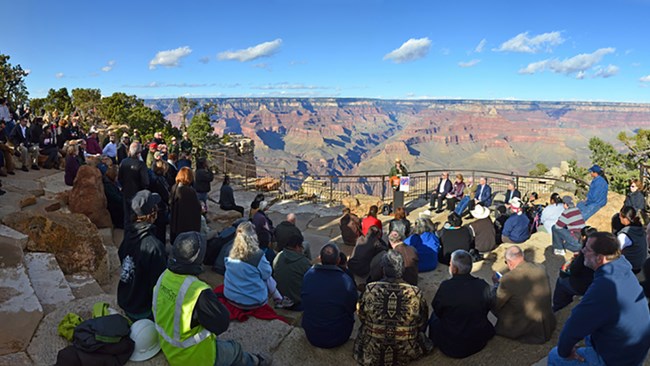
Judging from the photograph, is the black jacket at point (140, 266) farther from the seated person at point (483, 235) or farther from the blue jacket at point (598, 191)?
the blue jacket at point (598, 191)

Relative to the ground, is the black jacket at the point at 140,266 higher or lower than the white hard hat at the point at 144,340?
higher

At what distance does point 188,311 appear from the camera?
124 inches

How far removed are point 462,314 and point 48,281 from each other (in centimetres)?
453

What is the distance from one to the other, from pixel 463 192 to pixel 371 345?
34.0 feet

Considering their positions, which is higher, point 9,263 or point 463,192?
point 9,263

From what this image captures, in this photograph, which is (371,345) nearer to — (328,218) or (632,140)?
(328,218)

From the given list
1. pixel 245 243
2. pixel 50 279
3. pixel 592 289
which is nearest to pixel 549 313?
pixel 592 289

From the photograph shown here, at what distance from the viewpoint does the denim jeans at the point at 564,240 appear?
7.64m

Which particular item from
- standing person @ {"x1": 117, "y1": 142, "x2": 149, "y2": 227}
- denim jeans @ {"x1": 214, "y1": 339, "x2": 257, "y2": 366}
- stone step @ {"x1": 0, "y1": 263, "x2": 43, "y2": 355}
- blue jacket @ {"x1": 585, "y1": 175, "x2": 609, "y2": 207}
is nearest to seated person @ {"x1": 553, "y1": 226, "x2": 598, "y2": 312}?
denim jeans @ {"x1": 214, "y1": 339, "x2": 257, "y2": 366}

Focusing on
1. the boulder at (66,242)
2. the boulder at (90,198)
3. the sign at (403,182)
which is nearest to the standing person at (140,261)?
the boulder at (66,242)

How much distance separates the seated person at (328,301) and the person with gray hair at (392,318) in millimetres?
337

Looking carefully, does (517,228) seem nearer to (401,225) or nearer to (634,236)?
(401,225)

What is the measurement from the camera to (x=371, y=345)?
3.91m

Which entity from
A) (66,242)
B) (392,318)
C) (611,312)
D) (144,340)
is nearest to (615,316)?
(611,312)
